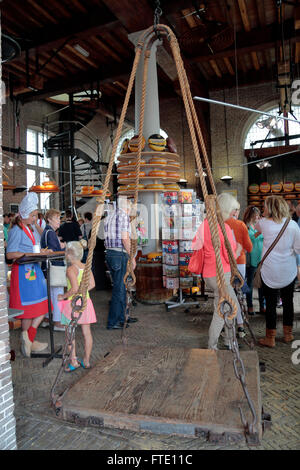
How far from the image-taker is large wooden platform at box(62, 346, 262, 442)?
5.62 ft

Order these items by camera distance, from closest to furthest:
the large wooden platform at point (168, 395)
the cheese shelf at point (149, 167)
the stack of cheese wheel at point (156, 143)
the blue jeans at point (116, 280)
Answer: the large wooden platform at point (168, 395) → the blue jeans at point (116, 280) → the cheese shelf at point (149, 167) → the stack of cheese wheel at point (156, 143)

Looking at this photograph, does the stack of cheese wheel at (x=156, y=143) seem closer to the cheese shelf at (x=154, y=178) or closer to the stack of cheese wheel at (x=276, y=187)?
the cheese shelf at (x=154, y=178)

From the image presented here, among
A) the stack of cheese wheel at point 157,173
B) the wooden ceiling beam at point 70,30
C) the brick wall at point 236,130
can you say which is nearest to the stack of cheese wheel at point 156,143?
the stack of cheese wheel at point 157,173

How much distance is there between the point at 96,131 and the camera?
632 inches

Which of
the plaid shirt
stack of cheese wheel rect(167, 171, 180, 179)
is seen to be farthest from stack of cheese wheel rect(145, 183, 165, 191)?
the plaid shirt

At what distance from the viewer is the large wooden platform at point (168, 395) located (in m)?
1.71

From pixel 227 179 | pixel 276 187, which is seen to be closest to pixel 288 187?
pixel 276 187

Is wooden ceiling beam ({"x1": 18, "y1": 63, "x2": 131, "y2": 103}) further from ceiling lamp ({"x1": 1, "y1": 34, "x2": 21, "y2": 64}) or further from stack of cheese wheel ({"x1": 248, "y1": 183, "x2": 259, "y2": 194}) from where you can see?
ceiling lamp ({"x1": 1, "y1": 34, "x2": 21, "y2": 64})

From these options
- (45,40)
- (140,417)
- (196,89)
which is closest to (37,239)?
(140,417)

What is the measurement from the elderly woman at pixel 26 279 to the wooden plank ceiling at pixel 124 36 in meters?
2.66

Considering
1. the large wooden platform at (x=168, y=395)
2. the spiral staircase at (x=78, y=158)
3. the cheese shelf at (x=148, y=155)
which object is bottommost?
the large wooden platform at (x=168, y=395)

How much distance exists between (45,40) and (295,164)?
380 inches

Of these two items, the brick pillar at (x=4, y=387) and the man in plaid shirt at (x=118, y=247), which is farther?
the man in plaid shirt at (x=118, y=247)

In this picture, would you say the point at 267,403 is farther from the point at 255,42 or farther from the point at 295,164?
the point at 295,164
